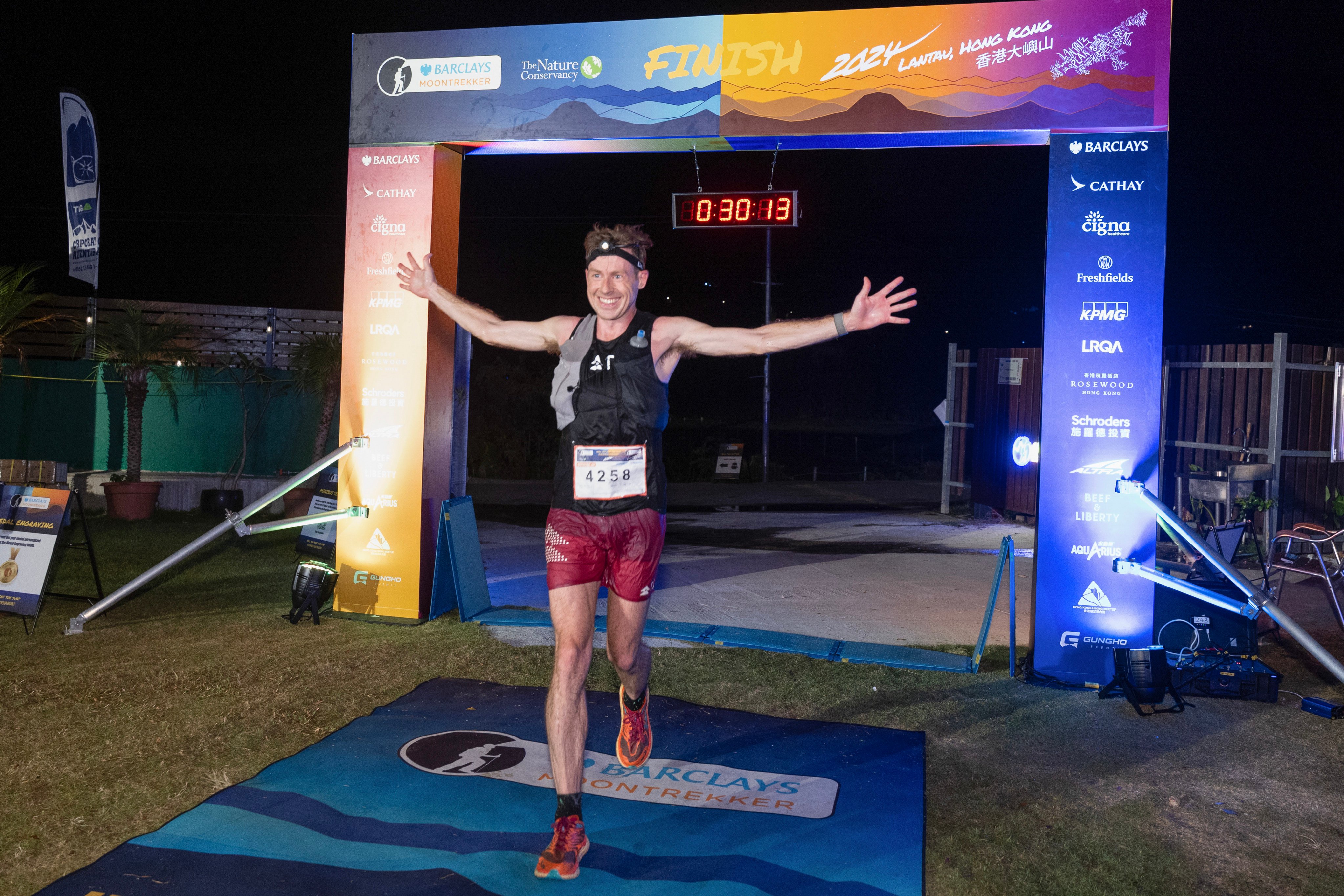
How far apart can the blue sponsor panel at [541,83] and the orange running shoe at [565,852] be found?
4.54 m

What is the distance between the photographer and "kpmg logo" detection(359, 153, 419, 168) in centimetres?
667

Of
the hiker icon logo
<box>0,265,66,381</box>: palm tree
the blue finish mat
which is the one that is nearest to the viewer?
the blue finish mat

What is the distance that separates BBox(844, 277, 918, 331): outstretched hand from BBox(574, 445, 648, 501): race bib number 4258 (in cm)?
94

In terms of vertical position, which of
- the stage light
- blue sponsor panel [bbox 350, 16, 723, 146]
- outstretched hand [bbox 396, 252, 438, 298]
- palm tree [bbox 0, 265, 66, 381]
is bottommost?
the stage light

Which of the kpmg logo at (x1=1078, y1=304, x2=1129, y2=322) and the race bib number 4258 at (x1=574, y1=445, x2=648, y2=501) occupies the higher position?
the kpmg logo at (x1=1078, y1=304, x2=1129, y2=322)

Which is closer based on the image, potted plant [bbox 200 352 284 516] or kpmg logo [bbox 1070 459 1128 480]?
kpmg logo [bbox 1070 459 1128 480]

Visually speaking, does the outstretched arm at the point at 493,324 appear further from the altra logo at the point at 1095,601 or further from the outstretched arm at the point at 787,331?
the altra logo at the point at 1095,601

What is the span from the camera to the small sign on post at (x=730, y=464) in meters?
Result: 22.2

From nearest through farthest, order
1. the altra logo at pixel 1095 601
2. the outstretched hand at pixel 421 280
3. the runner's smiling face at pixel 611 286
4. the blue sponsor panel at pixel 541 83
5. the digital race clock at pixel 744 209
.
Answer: the runner's smiling face at pixel 611 286 < the outstretched hand at pixel 421 280 < the altra logo at pixel 1095 601 < the blue sponsor panel at pixel 541 83 < the digital race clock at pixel 744 209

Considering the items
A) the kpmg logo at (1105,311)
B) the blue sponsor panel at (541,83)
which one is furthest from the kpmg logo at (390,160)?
the kpmg logo at (1105,311)

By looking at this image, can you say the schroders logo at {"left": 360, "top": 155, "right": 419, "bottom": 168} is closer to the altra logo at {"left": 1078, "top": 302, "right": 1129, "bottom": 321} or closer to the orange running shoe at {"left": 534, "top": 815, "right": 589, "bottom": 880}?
the altra logo at {"left": 1078, "top": 302, "right": 1129, "bottom": 321}

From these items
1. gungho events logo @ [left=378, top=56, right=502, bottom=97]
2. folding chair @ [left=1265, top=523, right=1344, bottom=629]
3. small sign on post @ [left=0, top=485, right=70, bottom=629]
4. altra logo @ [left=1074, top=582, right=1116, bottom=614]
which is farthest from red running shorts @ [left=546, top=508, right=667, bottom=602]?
small sign on post @ [left=0, top=485, right=70, bottom=629]

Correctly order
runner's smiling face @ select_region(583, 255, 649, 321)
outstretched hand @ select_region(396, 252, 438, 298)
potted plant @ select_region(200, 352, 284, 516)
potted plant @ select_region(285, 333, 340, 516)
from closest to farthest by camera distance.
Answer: runner's smiling face @ select_region(583, 255, 649, 321) → outstretched hand @ select_region(396, 252, 438, 298) → potted plant @ select_region(285, 333, 340, 516) → potted plant @ select_region(200, 352, 284, 516)

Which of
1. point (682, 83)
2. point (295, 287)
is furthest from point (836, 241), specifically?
point (682, 83)
